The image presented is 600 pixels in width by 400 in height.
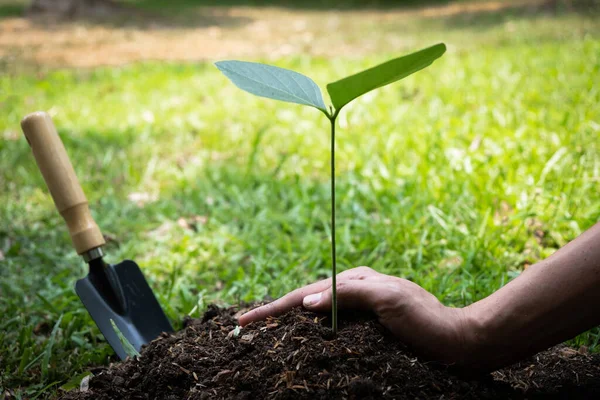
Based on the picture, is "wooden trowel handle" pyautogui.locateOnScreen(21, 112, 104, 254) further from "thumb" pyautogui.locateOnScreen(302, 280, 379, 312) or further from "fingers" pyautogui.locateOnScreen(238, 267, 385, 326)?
"thumb" pyautogui.locateOnScreen(302, 280, 379, 312)

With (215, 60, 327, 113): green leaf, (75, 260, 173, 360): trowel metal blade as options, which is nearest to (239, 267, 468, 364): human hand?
(215, 60, 327, 113): green leaf

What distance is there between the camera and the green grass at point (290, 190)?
6.81ft

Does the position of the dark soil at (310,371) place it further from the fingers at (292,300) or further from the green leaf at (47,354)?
the green leaf at (47,354)

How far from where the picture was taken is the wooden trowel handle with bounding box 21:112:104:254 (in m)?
1.84

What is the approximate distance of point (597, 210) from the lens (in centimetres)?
223

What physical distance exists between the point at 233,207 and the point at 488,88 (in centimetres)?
218

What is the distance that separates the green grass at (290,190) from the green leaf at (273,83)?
1022 mm

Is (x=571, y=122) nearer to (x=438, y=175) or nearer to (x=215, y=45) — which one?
(x=438, y=175)

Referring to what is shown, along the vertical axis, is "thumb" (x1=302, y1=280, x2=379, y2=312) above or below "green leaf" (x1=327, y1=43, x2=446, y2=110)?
below

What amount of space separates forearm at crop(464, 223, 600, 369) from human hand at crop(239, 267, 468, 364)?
1.4 inches

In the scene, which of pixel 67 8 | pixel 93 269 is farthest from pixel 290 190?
pixel 67 8

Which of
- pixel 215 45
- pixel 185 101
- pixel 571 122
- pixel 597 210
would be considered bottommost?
pixel 597 210

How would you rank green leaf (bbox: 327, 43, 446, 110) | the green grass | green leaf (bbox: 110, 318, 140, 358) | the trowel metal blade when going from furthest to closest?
the green grass, the trowel metal blade, green leaf (bbox: 110, 318, 140, 358), green leaf (bbox: 327, 43, 446, 110)

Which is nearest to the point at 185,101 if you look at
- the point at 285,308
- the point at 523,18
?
the point at 285,308
